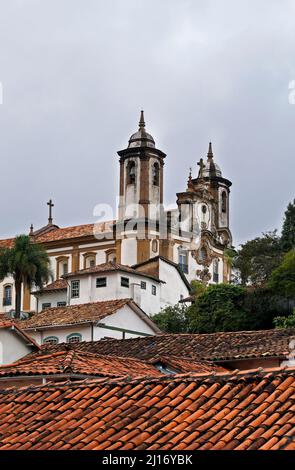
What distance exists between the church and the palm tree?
105 inches

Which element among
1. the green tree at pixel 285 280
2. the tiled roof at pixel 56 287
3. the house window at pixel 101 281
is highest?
the tiled roof at pixel 56 287

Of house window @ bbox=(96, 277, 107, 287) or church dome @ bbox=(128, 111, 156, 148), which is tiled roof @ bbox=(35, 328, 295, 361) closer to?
house window @ bbox=(96, 277, 107, 287)

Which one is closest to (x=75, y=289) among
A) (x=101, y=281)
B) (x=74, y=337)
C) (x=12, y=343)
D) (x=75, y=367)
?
(x=101, y=281)

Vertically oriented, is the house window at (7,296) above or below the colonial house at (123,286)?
above

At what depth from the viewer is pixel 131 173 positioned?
284ft

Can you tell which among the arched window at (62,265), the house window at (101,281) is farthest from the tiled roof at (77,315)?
the arched window at (62,265)

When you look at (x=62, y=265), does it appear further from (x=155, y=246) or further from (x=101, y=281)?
(x=101, y=281)

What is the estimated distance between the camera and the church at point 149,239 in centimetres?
7600

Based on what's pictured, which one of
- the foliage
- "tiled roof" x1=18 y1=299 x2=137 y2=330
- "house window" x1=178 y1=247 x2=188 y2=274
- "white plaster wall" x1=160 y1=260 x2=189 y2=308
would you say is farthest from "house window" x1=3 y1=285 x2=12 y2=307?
the foliage

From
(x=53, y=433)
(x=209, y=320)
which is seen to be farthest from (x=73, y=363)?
(x=209, y=320)

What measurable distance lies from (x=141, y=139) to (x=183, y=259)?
10690mm

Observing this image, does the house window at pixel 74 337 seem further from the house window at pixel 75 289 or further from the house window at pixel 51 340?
the house window at pixel 75 289

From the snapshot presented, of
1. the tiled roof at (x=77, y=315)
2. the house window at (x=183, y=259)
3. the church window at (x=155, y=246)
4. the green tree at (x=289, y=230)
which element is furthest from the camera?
the house window at (x=183, y=259)

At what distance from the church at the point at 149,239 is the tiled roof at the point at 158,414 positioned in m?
54.2
